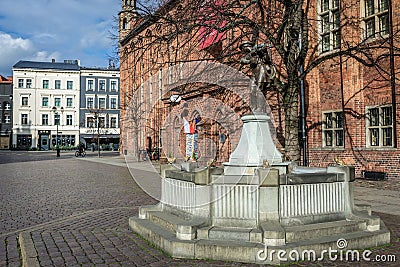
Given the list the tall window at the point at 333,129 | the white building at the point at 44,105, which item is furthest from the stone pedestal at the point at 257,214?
the white building at the point at 44,105

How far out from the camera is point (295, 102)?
13508 millimetres

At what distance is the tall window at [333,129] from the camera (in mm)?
18906

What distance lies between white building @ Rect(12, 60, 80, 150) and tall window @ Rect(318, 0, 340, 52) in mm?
59545

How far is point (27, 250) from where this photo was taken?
20.8 feet

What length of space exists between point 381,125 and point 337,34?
491cm

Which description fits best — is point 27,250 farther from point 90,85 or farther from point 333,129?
point 90,85

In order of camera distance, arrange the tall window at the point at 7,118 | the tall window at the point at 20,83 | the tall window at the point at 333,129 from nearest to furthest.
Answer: the tall window at the point at 333,129 < the tall window at the point at 20,83 < the tall window at the point at 7,118

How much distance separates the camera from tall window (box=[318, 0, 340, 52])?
18995 millimetres

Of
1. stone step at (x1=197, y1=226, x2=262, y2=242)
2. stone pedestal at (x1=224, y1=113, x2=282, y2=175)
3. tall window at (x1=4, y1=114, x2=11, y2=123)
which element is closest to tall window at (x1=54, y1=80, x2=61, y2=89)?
tall window at (x1=4, y1=114, x2=11, y2=123)

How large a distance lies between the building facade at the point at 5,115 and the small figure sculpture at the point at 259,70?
7654cm

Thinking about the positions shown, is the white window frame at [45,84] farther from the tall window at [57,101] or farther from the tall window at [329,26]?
the tall window at [329,26]

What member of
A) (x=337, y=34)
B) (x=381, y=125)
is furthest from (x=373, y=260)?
(x=337, y=34)

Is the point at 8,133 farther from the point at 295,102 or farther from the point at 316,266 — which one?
the point at 316,266

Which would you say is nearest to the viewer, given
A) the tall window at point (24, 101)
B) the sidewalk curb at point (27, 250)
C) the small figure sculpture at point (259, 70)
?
the sidewalk curb at point (27, 250)
